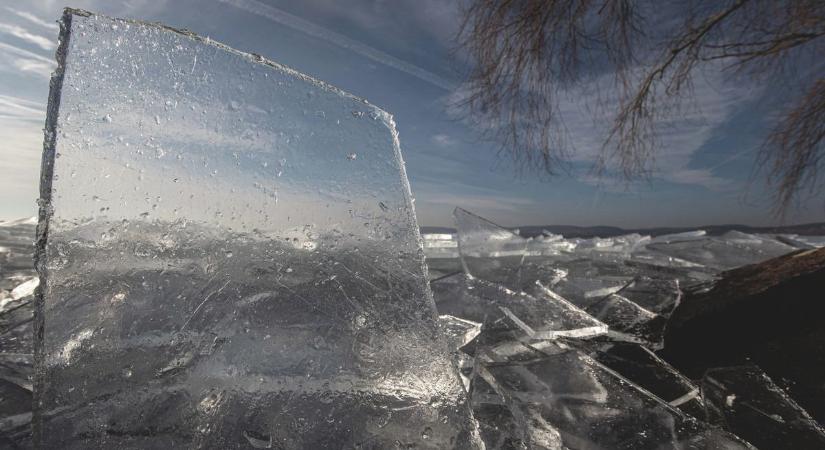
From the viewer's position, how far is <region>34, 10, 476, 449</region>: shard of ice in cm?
72

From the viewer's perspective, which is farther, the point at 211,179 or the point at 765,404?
the point at 765,404

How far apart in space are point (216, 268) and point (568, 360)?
1008 mm

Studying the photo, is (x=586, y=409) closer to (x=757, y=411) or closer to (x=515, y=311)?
(x=757, y=411)

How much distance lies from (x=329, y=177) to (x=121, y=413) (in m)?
0.56

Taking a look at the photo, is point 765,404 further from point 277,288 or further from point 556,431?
point 277,288

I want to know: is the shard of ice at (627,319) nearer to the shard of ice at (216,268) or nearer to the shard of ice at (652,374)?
the shard of ice at (652,374)

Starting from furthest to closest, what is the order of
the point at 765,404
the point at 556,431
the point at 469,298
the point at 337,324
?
the point at 469,298, the point at 765,404, the point at 556,431, the point at 337,324

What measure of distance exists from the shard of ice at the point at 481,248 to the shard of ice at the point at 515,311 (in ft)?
1.34

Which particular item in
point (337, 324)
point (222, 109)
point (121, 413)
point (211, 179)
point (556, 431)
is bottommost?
point (556, 431)

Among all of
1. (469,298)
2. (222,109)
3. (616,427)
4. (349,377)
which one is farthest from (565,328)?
(222,109)

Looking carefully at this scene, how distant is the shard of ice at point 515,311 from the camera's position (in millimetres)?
Answer: 1613

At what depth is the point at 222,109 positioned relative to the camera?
82 cm

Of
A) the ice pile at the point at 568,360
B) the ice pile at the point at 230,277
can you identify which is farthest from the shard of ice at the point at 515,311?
the ice pile at the point at 230,277

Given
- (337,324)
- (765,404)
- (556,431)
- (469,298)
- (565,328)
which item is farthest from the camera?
(469,298)
